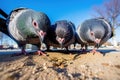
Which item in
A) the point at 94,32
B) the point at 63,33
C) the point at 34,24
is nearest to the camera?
the point at 34,24

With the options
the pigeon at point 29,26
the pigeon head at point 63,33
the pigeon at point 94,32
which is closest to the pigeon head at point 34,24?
the pigeon at point 29,26

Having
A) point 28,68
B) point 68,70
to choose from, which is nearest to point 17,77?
point 28,68

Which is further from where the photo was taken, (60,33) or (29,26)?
(60,33)

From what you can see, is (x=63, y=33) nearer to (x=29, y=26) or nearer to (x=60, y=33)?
(x=60, y=33)

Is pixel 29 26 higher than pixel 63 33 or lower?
higher

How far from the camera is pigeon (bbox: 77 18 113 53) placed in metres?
8.70

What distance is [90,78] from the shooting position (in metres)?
5.02

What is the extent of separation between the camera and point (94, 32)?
8758mm

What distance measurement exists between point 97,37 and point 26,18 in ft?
9.78

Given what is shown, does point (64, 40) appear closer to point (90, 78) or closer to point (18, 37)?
point (18, 37)

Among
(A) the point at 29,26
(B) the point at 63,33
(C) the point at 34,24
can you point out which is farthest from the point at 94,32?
(A) the point at 29,26

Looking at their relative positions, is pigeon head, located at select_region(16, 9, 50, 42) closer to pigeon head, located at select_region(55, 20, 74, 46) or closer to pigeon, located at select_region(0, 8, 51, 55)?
pigeon, located at select_region(0, 8, 51, 55)

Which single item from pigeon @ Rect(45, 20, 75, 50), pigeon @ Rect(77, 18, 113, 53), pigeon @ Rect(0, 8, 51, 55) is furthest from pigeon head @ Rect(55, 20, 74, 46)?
pigeon @ Rect(77, 18, 113, 53)

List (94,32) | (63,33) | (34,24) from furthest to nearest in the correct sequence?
(94,32), (63,33), (34,24)
